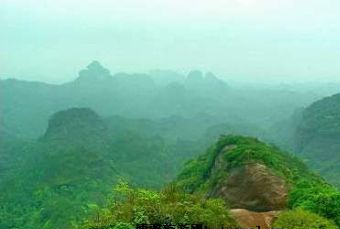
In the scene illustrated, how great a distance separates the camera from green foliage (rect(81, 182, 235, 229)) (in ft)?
73.2

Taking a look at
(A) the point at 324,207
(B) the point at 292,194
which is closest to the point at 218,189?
(B) the point at 292,194

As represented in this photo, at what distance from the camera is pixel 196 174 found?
5681 centimetres

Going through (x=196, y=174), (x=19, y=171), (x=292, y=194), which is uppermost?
(x=292, y=194)

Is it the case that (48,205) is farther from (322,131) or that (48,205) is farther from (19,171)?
(322,131)

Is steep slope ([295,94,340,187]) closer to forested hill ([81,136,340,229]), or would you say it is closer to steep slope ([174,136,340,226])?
steep slope ([174,136,340,226])

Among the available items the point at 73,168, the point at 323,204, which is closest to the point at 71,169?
the point at 73,168

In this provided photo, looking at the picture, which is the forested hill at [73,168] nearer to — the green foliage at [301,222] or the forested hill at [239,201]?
the forested hill at [239,201]

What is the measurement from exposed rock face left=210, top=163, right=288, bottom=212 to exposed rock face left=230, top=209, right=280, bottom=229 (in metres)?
4.45

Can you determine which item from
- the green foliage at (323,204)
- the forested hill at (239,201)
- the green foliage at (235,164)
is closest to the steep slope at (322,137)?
the green foliage at (235,164)

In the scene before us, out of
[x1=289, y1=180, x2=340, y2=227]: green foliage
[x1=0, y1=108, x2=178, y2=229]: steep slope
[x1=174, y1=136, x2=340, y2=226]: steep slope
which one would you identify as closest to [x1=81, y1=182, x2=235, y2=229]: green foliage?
[x1=174, y1=136, x2=340, y2=226]: steep slope

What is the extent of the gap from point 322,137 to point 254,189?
91730 mm

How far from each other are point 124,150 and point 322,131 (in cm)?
4521

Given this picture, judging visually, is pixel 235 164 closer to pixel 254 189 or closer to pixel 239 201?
pixel 254 189

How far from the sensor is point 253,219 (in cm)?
2734
